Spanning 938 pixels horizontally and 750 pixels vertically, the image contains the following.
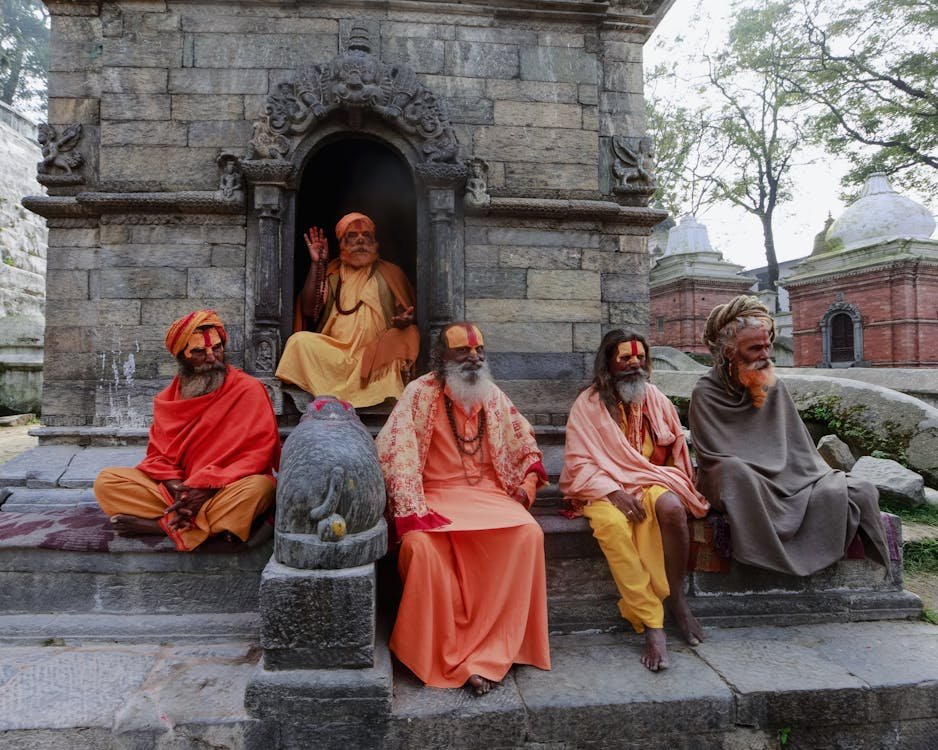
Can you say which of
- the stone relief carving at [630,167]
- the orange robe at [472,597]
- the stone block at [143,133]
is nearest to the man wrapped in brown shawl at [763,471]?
the orange robe at [472,597]

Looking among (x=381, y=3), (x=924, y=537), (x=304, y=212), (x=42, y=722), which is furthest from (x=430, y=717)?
(x=381, y=3)

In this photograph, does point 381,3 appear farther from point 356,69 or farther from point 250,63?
point 250,63

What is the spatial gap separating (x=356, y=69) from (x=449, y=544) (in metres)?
3.75

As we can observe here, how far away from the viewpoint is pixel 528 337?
498 centimetres

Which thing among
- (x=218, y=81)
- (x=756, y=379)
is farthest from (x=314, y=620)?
(x=218, y=81)

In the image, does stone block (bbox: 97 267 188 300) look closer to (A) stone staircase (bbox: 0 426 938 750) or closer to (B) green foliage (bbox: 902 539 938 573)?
(A) stone staircase (bbox: 0 426 938 750)

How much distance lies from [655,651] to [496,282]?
3.09 meters

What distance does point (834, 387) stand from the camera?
6.65m

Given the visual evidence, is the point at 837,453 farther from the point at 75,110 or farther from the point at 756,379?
the point at 75,110

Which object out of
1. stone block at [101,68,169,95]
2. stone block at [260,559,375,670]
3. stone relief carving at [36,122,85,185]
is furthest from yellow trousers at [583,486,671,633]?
stone relief carving at [36,122,85,185]

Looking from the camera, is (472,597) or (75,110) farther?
(75,110)

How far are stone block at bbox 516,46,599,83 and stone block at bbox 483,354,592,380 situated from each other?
2.35 m

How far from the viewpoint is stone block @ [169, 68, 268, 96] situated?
185 inches

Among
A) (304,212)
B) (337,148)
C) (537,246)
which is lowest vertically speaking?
(537,246)
